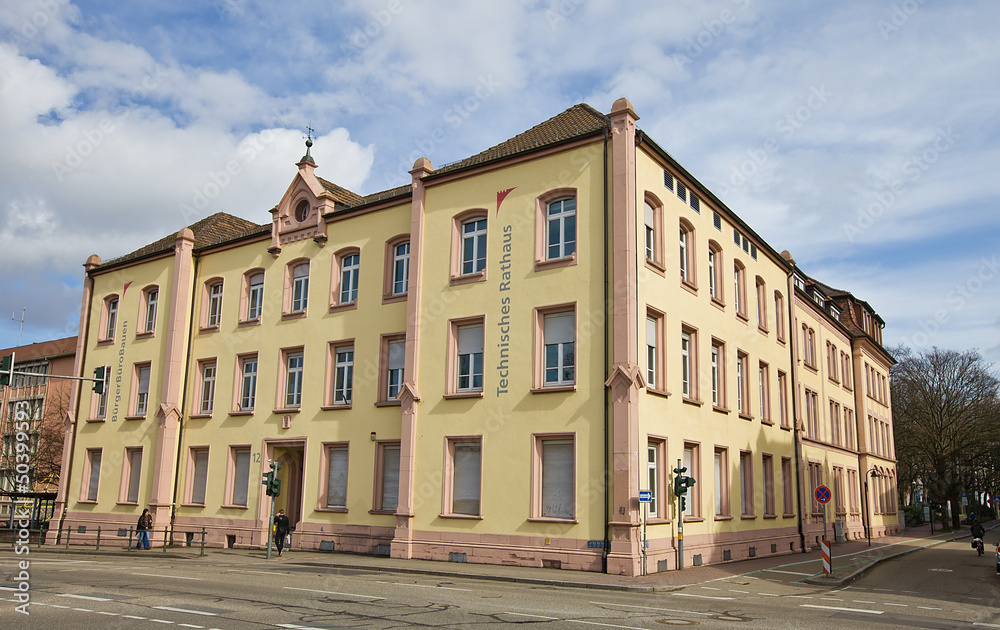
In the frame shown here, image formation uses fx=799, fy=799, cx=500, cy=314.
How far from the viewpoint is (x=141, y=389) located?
32.5 metres

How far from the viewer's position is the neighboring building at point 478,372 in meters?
20.7

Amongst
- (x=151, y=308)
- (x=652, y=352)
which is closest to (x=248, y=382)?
(x=151, y=308)

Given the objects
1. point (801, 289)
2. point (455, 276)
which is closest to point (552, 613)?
point (455, 276)

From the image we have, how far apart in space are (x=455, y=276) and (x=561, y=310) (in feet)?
12.6

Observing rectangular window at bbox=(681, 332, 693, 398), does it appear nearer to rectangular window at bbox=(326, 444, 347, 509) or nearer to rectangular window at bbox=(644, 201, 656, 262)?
rectangular window at bbox=(644, 201, 656, 262)

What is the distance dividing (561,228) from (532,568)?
9.06 metres

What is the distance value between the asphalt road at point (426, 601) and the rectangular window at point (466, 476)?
3.15 metres

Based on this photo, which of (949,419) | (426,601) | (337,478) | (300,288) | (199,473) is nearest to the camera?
(426,601)

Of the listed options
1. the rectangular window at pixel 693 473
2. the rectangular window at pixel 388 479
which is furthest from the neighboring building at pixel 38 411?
the rectangular window at pixel 693 473

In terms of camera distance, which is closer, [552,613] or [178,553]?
[552,613]

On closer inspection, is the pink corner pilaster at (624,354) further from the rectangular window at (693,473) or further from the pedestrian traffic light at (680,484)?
the rectangular window at (693,473)

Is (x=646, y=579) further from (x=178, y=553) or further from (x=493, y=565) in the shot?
(x=178, y=553)

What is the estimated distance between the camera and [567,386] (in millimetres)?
20672

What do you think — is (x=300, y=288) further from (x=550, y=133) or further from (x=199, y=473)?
(x=550, y=133)
